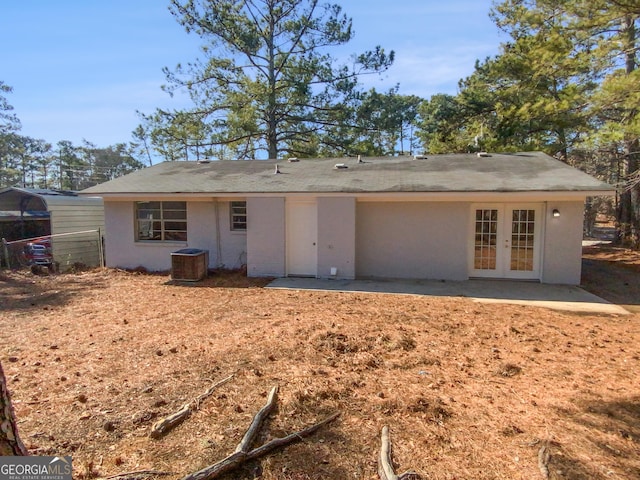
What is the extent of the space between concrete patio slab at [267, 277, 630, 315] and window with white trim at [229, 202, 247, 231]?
219cm

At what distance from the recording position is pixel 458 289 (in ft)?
29.8

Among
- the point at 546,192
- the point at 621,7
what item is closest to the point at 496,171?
the point at 546,192

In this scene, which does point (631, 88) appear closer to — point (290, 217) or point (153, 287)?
point (290, 217)

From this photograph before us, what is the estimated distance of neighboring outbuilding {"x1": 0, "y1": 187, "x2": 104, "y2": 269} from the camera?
1386 cm

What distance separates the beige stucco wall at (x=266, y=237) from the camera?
1045cm

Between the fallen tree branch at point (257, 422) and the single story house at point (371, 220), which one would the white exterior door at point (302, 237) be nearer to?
the single story house at point (371, 220)

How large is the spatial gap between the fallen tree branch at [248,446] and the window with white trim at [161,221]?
9216mm

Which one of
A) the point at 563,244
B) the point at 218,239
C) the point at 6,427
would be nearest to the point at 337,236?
the point at 218,239

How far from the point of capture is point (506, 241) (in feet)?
32.8

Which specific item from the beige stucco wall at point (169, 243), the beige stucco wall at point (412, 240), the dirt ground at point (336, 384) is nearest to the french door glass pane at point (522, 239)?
the beige stucco wall at point (412, 240)

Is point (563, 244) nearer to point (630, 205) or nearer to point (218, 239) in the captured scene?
point (218, 239)

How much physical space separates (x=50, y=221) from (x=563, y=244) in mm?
16414

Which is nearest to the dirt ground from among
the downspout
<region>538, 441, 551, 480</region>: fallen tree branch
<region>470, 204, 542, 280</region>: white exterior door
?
<region>538, 441, 551, 480</region>: fallen tree branch

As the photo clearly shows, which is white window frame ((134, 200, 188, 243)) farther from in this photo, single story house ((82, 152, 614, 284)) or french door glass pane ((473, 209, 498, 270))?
french door glass pane ((473, 209, 498, 270))
